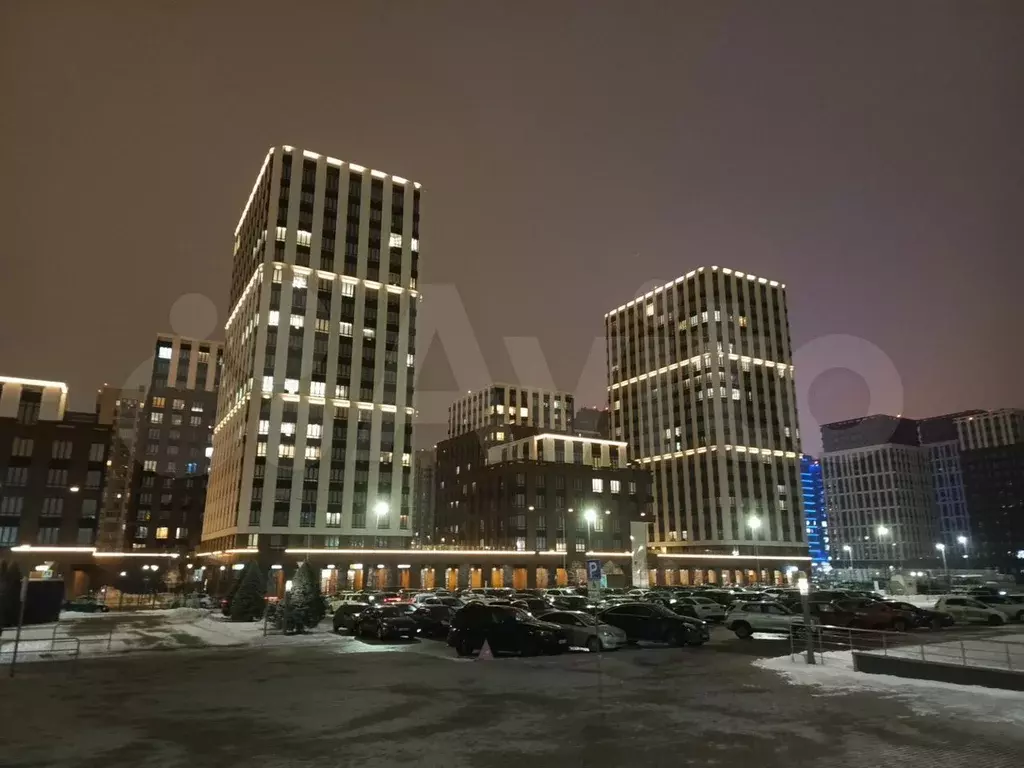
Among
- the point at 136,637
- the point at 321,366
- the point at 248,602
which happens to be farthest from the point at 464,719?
the point at 321,366

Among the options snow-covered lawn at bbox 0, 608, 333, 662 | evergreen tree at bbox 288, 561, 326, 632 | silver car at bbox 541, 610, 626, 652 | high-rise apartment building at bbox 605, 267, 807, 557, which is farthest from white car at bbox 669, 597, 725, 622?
high-rise apartment building at bbox 605, 267, 807, 557

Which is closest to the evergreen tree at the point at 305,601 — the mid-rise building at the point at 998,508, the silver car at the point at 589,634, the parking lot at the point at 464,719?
the parking lot at the point at 464,719

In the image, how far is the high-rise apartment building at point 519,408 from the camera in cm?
18012

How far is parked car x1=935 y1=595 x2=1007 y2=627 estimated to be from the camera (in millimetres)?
37938

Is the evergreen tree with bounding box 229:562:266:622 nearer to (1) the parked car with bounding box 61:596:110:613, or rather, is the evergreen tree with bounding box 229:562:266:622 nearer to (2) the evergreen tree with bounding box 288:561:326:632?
(2) the evergreen tree with bounding box 288:561:326:632

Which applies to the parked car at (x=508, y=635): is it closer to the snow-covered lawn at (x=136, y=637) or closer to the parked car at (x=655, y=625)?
the parked car at (x=655, y=625)

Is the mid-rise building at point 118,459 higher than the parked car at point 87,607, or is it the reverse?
the mid-rise building at point 118,459

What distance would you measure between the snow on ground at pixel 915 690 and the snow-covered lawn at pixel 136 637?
2177cm

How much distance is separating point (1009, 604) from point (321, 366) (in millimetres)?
83095

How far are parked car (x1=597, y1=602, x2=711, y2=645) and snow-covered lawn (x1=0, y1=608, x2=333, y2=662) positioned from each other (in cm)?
1420

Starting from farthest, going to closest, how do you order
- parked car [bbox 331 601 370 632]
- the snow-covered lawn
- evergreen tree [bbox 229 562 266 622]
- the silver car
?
evergreen tree [bbox 229 562 266 622], parked car [bbox 331 601 370 632], the snow-covered lawn, the silver car

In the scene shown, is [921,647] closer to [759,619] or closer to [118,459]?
[759,619]

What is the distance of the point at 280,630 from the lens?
123 feet

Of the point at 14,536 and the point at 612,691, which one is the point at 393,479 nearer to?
the point at 14,536
